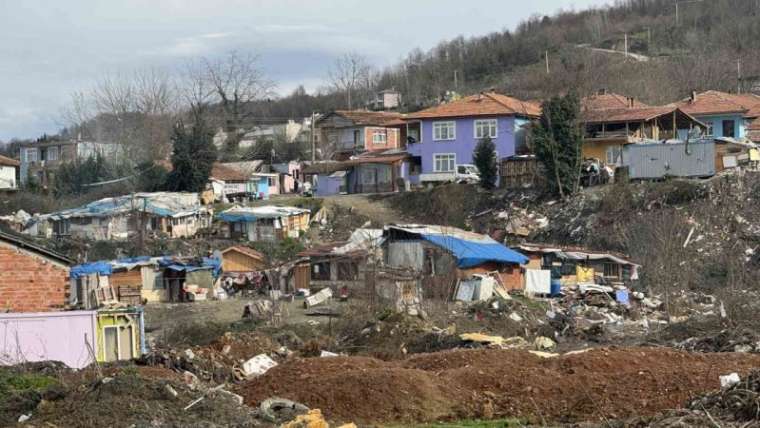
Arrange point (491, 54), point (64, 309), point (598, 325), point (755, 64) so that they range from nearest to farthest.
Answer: point (64, 309), point (598, 325), point (755, 64), point (491, 54)

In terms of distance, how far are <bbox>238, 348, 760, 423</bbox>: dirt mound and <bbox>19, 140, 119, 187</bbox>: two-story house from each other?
168 ft

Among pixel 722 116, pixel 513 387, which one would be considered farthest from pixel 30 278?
pixel 722 116

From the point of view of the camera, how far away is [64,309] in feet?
72.3

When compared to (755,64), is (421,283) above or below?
below

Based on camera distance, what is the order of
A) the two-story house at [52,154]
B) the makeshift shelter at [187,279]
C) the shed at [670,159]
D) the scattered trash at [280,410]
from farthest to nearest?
1. the two-story house at [52,154]
2. the shed at [670,159]
3. the makeshift shelter at [187,279]
4. the scattered trash at [280,410]

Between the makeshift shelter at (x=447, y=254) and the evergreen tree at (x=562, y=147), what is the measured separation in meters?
7.88

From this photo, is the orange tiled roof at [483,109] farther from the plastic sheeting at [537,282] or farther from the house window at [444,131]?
the plastic sheeting at [537,282]

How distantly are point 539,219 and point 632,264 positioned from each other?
6751 millimetres

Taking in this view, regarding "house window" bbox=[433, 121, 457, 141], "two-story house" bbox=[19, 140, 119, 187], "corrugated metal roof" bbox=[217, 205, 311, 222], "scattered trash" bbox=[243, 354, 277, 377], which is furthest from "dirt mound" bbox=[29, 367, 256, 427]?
"two-story house" bbox=[19, 140, 119, 187]

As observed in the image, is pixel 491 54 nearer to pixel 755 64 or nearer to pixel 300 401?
pixel 755 64

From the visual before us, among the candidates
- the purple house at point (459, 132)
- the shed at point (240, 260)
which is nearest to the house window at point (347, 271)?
the shed at point (240, 260)

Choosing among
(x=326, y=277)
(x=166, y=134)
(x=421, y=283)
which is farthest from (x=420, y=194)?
(x=166, y=134)

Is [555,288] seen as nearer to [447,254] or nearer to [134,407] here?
[447,254]

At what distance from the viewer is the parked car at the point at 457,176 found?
158ft
